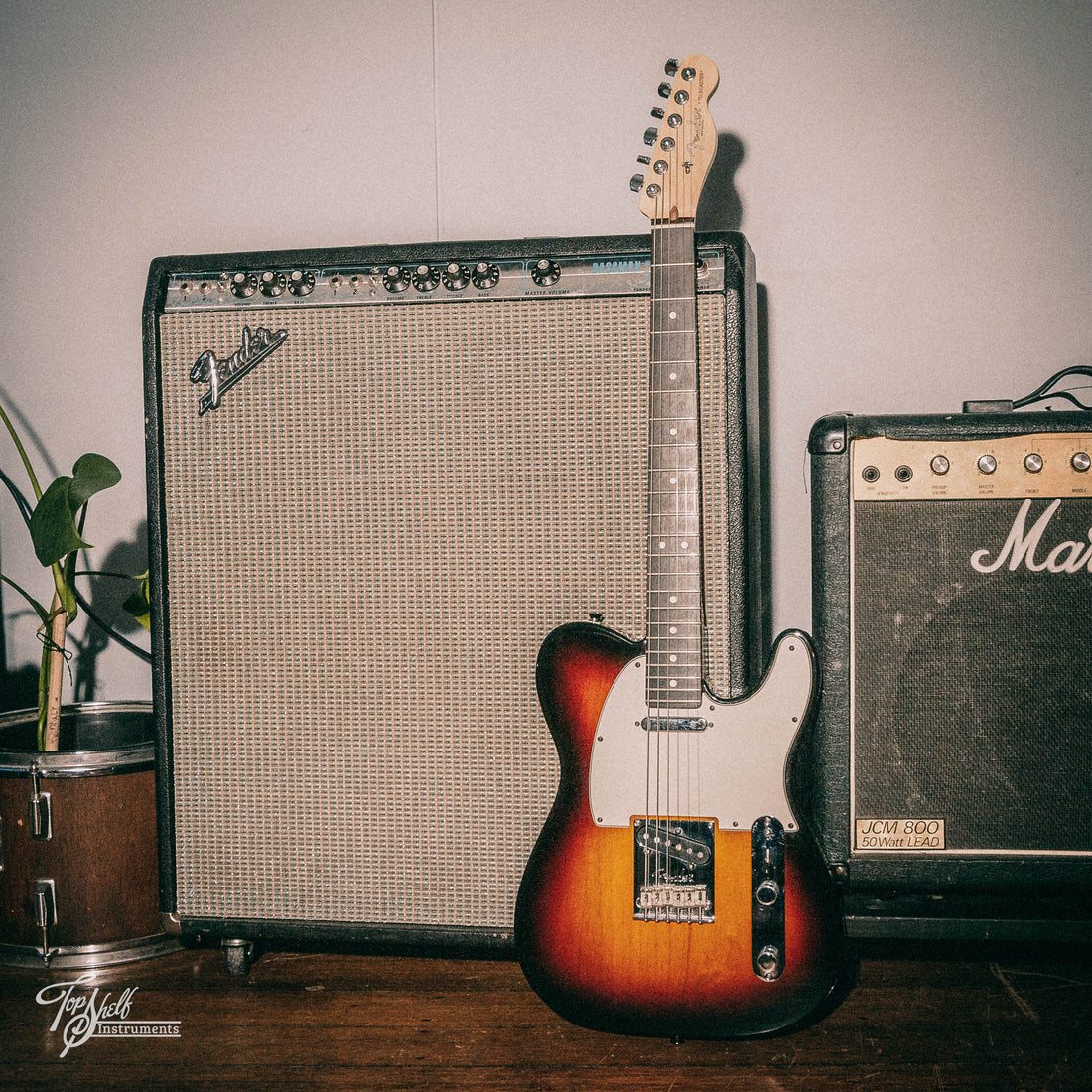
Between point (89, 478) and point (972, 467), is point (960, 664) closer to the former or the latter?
point (972, 467)

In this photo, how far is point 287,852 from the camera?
3.28 feet

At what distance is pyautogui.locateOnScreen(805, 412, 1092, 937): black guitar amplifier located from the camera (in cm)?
91

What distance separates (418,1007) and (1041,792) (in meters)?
0.72

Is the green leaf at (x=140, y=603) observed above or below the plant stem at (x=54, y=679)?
above

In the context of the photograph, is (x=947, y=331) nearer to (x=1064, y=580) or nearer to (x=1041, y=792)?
(x=1064, y=580)

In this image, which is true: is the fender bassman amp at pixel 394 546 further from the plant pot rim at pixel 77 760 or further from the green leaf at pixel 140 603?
the green leaf at pixel 140 603

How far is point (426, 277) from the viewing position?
97 centimetres

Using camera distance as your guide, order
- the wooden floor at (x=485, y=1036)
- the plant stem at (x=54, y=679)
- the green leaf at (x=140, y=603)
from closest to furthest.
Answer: the wooden floor at (x=485, y=1036), the plant stem at (x=54, y=679), the green leaf at (x=140, y=603)

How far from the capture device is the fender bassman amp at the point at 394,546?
37.3 inches

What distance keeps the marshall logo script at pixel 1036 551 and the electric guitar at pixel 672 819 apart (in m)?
0.26

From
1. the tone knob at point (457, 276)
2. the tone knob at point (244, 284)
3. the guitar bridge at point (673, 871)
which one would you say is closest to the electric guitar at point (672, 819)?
the guitar bridge at point (673, 871)

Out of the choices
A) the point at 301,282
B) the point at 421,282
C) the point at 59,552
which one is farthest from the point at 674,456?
the point at 59,552

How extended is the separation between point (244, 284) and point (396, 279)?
0.61 ft

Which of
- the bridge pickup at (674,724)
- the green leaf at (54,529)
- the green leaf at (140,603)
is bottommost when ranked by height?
the bridge pickup at (674,724)
